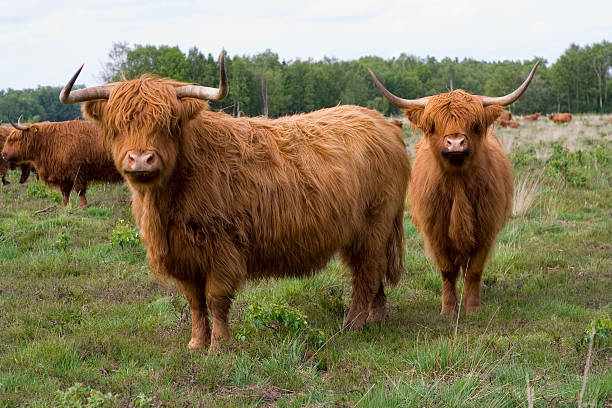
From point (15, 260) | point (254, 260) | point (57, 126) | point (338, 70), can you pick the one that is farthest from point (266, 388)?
point (338, 70)

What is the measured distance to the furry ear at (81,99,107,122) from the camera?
3783mm

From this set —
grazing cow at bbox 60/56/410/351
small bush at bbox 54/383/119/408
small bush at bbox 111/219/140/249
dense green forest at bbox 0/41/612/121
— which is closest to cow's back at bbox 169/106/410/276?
grazing cow at bbox 60/56/410/351

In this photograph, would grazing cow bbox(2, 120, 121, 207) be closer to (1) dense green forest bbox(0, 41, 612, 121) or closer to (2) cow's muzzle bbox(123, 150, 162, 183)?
(2) cow's muzzle bbox(123, 150, 162, 183)

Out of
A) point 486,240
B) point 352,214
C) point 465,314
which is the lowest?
point 465,314

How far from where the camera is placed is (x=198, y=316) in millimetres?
4168

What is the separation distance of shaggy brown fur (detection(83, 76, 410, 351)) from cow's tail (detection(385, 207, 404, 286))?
0.52 ft

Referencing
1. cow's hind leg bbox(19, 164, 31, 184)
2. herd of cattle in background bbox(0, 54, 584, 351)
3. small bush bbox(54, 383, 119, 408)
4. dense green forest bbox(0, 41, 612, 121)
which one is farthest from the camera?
dense green forest bbox(0, 41, 612, 121)

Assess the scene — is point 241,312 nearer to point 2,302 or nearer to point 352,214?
point 352,214

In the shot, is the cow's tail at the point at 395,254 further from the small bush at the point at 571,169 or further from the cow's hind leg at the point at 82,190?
the cow's hind leg at the point at 82,190

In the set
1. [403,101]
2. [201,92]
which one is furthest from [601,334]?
[201,92]

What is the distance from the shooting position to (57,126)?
11742 mm

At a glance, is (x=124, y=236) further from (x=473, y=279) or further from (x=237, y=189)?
(x=473, y=279)

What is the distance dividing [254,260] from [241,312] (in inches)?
35.1

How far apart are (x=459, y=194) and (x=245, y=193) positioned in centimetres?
184
